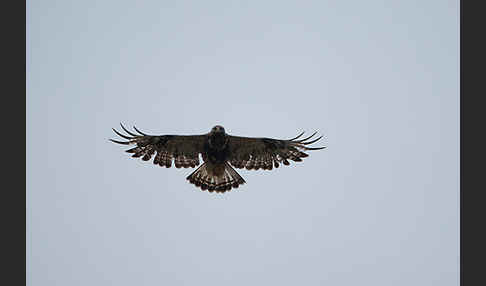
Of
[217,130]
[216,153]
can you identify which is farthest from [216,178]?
[217,130]

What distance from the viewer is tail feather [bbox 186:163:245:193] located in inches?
618

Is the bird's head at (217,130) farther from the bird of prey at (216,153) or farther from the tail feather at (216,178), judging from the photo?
the tail feather at (216,178)

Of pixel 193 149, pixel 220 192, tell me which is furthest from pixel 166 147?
pixel 220 192

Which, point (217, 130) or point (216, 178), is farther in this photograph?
point (216, 178)

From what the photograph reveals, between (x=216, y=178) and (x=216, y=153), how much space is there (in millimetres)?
633

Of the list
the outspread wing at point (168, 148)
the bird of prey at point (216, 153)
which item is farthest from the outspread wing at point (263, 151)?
the outspread wing at point (168, 148)

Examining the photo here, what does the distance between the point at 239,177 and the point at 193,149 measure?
3.94 feet

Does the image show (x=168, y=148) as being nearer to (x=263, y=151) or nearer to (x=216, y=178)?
A: (x=216, y=178)

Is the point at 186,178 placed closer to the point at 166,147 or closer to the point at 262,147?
the point at 166,147

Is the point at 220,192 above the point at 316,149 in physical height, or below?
below

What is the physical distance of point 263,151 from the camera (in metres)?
15.6

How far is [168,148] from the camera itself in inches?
611

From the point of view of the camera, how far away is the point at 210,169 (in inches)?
618

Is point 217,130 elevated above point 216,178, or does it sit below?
above
